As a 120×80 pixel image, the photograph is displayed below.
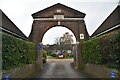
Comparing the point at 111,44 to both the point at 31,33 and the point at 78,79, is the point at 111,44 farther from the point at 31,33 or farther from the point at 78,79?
the point at 31,33

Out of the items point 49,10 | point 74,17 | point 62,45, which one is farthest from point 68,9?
point 62,45

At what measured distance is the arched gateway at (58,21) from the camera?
53.4ft

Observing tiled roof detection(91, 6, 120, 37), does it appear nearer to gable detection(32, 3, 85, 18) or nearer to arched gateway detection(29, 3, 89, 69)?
arched gateway detection(29, 3, 89, 69)

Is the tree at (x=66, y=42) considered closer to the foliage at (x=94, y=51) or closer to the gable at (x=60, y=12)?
the gable at (x=60, y=12)

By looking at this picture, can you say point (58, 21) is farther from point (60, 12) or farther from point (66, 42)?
point (66, 42)

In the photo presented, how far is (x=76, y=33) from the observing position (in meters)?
16.3

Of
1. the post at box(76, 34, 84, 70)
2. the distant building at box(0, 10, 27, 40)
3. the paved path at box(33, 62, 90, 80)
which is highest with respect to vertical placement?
the distant building at box(0, 10, 27, 40)

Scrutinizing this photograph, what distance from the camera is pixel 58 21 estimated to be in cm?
1631

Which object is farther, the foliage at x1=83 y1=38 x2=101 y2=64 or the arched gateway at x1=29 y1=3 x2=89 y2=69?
the arched gateway at x1=29 y1=3 x2=89 y2=69

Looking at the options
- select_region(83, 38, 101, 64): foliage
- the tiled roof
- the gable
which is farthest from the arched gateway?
select_region(83, 38, 101, 64): foliage

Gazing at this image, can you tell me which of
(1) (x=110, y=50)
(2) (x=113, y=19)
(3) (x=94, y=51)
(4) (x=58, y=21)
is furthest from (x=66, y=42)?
(1) (x=110, y=50)

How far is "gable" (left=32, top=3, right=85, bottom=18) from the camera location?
16297 millimetres

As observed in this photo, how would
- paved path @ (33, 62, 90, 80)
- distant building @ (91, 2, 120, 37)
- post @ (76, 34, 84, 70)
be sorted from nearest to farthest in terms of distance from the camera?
paved path @ (33, 62, 90, 80) → distant building @ (91, 2, 120, 37) → post @ (76, 34, 84, 70)

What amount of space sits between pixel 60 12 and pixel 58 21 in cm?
109
